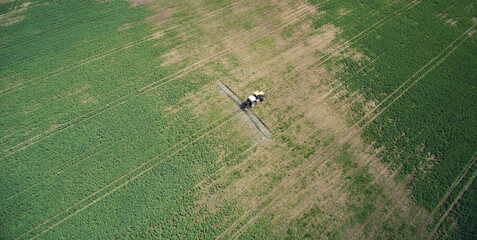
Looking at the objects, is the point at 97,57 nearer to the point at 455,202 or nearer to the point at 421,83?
the point at 421,83

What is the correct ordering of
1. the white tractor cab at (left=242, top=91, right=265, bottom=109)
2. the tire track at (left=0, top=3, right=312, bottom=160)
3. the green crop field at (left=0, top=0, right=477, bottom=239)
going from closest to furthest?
the green crop field at (left=0, top=0, right=477, bottom=239), the tire track at (left=0, top=3, right=312, bottom=160), the white tractor cab at (left=242, top=91, right=265, bottom=109)

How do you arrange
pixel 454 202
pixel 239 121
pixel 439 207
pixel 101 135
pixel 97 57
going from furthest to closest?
pixel 97 57 → pixel 239 121 → pixel 101 135 → pixel 454 202 → pixel 439 207

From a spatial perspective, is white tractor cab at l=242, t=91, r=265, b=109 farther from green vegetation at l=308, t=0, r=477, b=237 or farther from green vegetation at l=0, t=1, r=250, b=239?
green vegetation at l=308, t=0, r=477, b=237

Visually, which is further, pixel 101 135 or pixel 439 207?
pixel 101 135

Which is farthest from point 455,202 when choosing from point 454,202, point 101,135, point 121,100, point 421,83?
point 121,100

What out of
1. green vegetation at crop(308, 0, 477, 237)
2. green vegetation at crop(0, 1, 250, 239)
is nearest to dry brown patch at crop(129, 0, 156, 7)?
green vegetation at crop(0, 1, 250, 239)

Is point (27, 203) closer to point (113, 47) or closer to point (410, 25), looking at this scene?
point (113, 47)

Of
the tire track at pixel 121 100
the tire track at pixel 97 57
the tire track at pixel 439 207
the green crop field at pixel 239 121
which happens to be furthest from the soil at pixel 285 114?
the tire track at pixel 97 57
